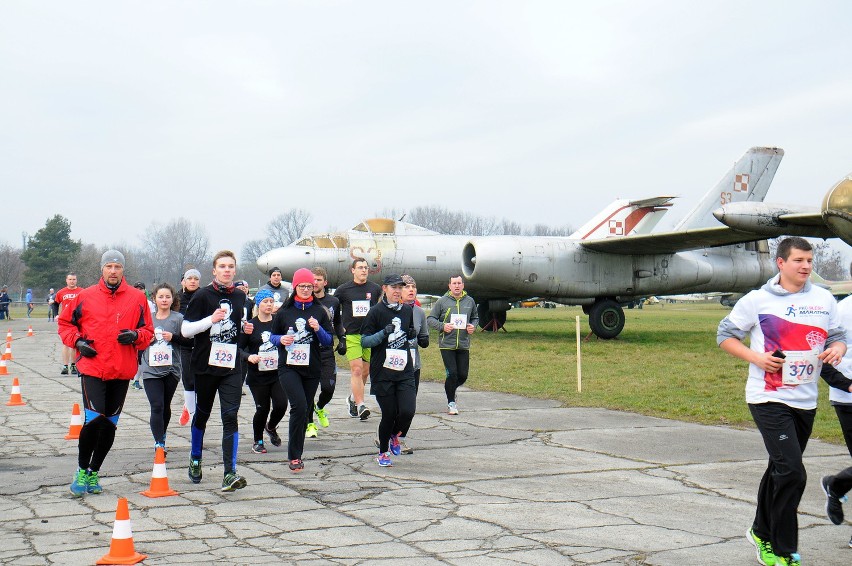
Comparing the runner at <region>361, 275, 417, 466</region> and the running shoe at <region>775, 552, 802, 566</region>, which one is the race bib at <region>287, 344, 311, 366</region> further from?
the running shoe at <region>775, 552, 802, 566</region>

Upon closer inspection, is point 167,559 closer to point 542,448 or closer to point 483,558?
point 483,558

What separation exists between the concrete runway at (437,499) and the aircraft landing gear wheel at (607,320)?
14756mm

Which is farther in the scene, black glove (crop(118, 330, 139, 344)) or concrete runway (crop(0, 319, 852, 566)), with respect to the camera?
black glove (crop(118, 330, 139, 344))

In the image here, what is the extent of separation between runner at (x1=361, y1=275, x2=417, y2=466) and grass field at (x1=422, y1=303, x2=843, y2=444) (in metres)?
4.14

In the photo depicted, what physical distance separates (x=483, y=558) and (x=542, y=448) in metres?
3.92

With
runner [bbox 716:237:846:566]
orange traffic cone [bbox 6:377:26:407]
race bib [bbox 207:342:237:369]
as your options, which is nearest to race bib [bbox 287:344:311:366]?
race bib [bbox 207:342:237:369]

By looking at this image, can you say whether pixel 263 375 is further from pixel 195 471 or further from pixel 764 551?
pixel 764 551

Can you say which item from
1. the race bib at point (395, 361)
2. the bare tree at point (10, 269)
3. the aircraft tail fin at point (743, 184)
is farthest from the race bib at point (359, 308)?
the bare tree at point (10, 269)

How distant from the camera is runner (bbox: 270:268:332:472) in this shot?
7570 millimetres

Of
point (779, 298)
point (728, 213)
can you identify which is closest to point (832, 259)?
point (728, 213)

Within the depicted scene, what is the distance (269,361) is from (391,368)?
1195 millimetres

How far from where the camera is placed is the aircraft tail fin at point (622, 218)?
2848 centimetres

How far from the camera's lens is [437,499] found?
652 cm

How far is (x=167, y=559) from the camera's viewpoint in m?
4.91
